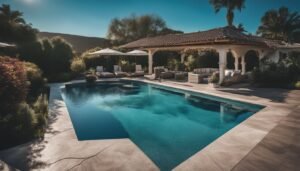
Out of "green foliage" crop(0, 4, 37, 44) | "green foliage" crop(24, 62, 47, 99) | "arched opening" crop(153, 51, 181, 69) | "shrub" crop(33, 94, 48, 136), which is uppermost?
"green foliage" crop(0, 4, 37, 44)

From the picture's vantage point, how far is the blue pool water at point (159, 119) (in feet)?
19.4

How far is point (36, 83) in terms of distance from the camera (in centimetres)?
1191

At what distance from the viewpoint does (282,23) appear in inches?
1319

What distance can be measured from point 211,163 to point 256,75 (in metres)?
11.8

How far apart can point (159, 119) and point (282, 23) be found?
34860 millimetres

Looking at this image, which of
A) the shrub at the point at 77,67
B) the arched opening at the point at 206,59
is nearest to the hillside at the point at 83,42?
the shrub at the point at 77,67

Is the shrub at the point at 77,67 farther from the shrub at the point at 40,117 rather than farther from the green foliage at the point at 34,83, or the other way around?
the shrub at the point at 40,117

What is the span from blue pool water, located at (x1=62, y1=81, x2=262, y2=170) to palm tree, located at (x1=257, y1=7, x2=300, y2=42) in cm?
2985

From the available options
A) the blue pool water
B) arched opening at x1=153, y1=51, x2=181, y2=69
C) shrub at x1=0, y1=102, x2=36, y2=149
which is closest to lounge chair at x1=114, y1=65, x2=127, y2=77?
arched opening at x1=153, y1=51, x2=181, y2=69

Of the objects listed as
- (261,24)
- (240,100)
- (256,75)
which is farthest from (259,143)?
(261,24)

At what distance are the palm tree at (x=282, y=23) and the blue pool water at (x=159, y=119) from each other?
29.8 meters

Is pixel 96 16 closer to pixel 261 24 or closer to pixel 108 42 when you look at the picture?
pixel 108 42

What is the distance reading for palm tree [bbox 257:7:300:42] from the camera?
3303 cm

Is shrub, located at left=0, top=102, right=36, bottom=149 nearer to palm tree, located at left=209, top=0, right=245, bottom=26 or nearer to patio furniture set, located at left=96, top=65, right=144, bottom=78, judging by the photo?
patio furniture set, located at left=96, top=65, right=144, bottom=78
